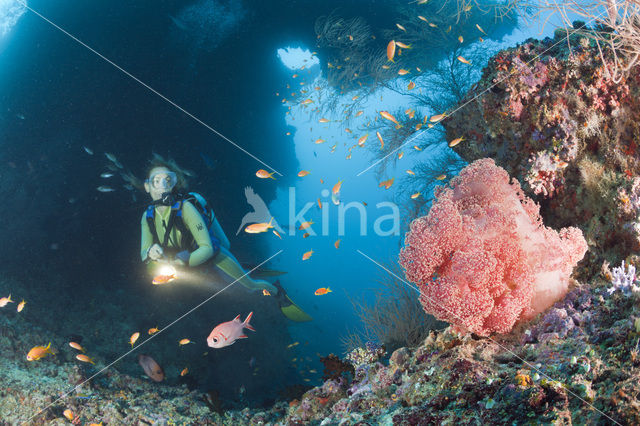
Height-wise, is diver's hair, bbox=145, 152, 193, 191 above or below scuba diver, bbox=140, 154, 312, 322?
above

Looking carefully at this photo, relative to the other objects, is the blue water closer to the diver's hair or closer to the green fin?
the diver's hair

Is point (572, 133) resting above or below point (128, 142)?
below

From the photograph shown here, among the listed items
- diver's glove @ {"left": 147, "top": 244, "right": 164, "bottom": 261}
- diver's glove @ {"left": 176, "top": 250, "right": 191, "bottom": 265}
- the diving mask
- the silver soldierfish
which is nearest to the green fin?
diver's glove @ {"left": 176, "top": 250, "right": 191, "bottom": 265}

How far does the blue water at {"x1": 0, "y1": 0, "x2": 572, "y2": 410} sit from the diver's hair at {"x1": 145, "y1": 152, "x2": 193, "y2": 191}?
32 cm

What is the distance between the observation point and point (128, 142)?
11.6 metres

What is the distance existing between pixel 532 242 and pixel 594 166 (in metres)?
1.47

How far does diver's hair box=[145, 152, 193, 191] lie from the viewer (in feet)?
31.3

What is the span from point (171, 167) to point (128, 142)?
3.14m

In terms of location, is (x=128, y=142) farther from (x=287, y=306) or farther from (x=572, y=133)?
(x=572, y=133)

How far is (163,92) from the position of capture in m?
12.0

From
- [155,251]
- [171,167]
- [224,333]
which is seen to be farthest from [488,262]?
[171,167]

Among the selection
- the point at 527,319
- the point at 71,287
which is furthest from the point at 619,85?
the point at 71,287

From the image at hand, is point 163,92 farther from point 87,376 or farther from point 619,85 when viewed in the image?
point 619,85

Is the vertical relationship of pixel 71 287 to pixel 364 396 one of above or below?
above
